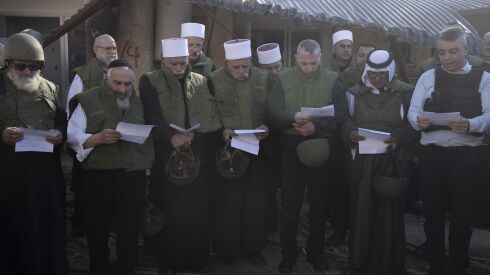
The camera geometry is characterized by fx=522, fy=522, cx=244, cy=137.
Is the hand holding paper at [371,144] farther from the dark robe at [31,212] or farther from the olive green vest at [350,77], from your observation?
the dark robe at [31,212]

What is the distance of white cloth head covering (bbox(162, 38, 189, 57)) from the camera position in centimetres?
458

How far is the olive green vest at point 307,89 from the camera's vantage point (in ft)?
15.4

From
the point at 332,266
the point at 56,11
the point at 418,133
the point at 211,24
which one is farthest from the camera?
the point at 56,11

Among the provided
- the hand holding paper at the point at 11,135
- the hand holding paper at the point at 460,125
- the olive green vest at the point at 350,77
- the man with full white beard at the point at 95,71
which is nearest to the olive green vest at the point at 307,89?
the olive green vest at the point at 350,77

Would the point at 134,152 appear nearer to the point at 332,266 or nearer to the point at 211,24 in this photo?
the point at 332,266

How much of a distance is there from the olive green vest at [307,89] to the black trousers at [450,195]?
97cm

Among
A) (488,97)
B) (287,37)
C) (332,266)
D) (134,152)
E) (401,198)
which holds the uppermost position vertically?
(287,37)

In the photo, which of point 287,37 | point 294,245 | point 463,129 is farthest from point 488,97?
point 287,37

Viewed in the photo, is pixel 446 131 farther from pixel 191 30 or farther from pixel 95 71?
pixel 95 71

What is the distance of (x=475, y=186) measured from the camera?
444cm

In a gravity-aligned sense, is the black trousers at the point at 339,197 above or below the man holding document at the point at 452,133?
below

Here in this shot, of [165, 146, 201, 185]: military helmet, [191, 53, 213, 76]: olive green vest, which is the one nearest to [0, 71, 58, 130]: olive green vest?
[165, 146, 201, 185]: military helmet

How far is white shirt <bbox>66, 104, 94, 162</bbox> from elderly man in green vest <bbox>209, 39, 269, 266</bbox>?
1.24 meters

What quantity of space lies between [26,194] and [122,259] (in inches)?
37.3
